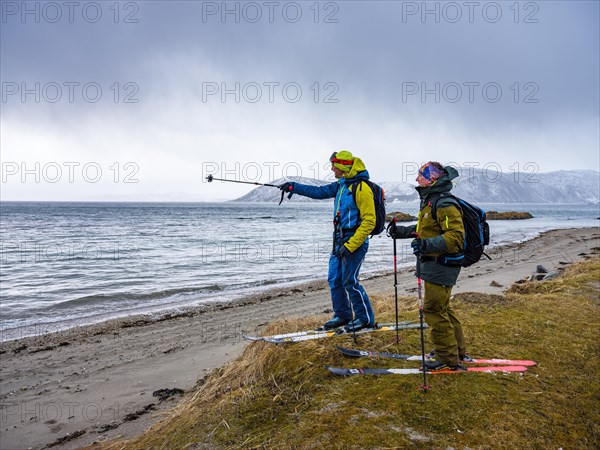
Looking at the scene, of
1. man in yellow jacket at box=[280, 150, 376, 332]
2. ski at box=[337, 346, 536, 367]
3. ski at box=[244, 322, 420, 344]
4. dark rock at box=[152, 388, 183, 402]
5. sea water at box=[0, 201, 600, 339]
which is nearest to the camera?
ski at box=[337, 346, 536, 367]

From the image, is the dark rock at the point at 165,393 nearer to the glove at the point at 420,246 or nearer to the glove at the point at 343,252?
the glove at the point at 343,252

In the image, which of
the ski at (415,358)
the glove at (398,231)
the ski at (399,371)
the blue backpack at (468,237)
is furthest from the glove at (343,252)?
the ski at (399,371)

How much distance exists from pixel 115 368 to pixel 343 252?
553 centimetres

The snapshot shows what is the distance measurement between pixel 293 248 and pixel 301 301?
55.6 ft

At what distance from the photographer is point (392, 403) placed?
3988 mm

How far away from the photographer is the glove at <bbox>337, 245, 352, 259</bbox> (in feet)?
18.8

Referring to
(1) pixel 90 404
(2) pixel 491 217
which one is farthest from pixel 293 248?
(2) pixel 491 217

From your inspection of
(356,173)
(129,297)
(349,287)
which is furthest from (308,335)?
(129,297)

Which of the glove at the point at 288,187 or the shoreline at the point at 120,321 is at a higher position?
the glove at the point at 288,187

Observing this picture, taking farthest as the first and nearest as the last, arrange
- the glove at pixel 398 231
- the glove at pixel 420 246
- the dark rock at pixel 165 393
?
the dark rock at pixel 165 393
the glove at pixel 398 231
the glove at pixel 420 246

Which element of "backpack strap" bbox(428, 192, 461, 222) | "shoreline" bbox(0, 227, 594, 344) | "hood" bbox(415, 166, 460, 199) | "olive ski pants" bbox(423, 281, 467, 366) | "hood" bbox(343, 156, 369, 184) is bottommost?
"shoreline" bbox(0, 227, 594, 344)

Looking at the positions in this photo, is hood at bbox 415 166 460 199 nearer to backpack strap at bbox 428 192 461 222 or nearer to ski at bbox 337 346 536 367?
backpack strap at bbox 428 192 461 222

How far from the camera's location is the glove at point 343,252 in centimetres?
574

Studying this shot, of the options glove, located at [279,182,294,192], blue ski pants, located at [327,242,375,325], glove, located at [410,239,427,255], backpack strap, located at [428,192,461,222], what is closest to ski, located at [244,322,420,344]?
blue ski pants, located at [327,242,375,325]
